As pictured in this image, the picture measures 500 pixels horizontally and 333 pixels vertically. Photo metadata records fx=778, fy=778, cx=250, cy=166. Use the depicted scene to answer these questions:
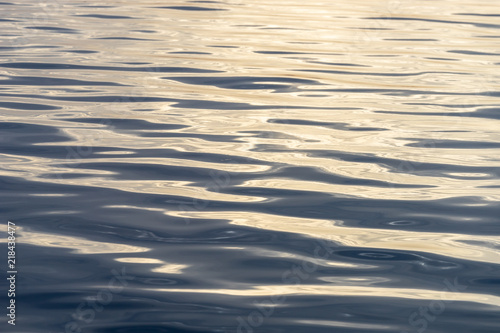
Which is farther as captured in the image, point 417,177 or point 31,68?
point 31,68

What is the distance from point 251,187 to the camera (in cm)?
354

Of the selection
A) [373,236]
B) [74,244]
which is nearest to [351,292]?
[373,236]

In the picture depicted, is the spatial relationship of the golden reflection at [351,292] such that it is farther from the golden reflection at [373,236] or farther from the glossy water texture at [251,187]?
the golden reflection at [373,236]

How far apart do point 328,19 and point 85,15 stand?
298cm

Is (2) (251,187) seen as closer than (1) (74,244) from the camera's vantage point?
No

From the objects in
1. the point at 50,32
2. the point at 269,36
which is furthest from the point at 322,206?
the point at 50,32

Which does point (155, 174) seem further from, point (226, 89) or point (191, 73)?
point (191, 73)

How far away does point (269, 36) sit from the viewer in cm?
803

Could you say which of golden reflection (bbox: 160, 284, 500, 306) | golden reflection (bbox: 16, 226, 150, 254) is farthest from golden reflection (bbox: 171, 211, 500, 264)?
golden reflection (bbox: 16, 226, 150, 254)

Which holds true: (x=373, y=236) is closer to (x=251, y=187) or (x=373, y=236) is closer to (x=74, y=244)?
(x=251, y=187)

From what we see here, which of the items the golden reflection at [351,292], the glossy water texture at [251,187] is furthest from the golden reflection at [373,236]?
the golden reflection at [351,292]

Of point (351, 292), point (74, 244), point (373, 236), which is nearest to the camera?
point (351, 292)

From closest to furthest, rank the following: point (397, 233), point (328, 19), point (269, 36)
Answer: point (397, 233) → point (269, 36) → point (328, 19)

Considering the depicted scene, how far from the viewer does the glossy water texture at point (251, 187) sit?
2428 mm
